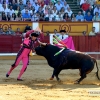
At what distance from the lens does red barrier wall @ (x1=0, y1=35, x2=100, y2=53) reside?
1377 cm

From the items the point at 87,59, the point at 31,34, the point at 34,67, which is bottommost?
the point at 34,67

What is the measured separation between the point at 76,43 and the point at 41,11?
5.97 feet

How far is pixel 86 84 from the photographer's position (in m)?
8.02

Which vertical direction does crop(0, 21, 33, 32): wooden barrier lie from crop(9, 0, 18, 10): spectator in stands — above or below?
below

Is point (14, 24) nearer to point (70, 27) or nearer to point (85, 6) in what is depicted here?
point (70, 27)

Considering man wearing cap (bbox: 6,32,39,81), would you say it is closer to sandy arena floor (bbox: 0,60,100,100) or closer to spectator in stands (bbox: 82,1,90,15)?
sandy arena floor (bbox: 0,60,100,100)

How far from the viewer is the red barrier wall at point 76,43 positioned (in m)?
13.8

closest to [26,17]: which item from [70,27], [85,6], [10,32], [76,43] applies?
[10,32]

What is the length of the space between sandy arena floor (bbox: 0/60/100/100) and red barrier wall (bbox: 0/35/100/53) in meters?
3.58

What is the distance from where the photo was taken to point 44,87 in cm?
750

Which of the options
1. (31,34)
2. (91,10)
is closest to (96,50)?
(91,10)

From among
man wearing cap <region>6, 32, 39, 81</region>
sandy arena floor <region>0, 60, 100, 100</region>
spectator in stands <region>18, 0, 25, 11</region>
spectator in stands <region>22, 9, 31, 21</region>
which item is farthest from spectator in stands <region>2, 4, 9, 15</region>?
man wearing cap <region>6, 32, 39, 81</region>

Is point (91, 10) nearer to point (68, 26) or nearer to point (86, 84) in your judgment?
point (68, 26)

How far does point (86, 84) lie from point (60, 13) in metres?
6.75
